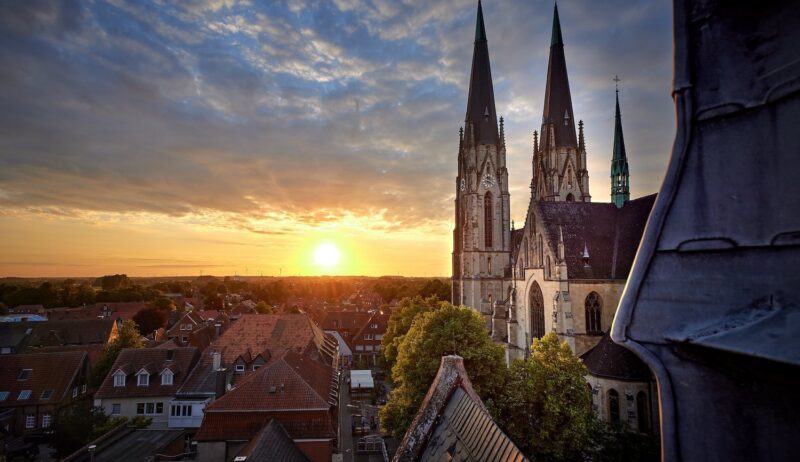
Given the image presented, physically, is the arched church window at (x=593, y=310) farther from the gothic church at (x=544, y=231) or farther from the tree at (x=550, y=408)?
the tree at (x=550, y=408)

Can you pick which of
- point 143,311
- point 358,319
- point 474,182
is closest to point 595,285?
point 474,182

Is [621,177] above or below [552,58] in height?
below

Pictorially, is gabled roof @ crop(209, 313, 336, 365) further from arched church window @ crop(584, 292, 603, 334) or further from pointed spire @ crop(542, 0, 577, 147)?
pointed spire @ crop(542, 0, 577, 147)

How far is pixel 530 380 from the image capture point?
18359mm

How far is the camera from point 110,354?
3722 cm

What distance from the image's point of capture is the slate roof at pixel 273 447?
18234 millimetres

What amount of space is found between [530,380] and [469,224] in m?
27.0

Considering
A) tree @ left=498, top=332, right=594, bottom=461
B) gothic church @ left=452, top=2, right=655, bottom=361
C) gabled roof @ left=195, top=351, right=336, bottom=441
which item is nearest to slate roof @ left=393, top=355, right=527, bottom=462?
tree @ left=498, top=332, right=594, bottom=461

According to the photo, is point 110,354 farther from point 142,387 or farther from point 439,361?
point 439,361

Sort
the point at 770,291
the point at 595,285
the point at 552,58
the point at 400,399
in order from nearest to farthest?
the point at 770,291 < the point at 400,399 < the point at 595,285 < the point at 552,58

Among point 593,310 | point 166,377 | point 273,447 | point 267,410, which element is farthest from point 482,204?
point 166,377

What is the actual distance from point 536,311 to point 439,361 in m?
11.7

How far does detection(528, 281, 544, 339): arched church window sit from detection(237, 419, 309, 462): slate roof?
62.1 feet

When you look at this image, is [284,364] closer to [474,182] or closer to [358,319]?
[474,182]
